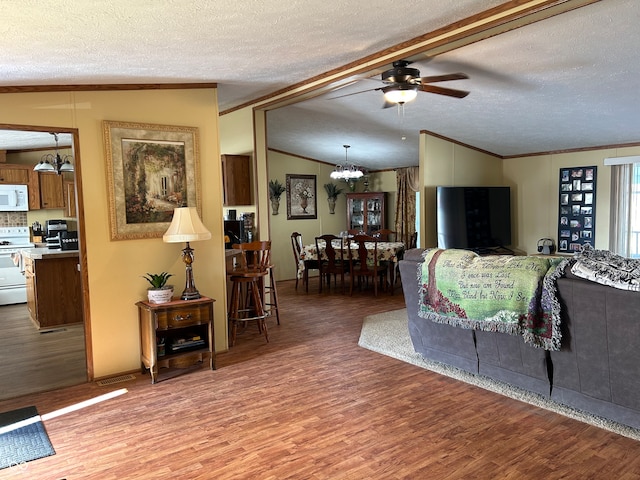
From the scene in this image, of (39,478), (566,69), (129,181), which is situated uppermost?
(566,69)

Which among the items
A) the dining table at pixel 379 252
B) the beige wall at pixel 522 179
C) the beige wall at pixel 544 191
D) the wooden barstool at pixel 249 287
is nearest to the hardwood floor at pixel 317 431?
the wooden barstool at pixel 249 287

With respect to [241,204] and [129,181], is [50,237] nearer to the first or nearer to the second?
[241,204]

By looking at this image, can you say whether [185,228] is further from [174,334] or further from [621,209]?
[621,209]

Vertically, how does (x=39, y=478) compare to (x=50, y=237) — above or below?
below

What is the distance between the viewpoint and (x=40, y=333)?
18.0 feet

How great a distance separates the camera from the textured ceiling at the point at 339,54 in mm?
2672

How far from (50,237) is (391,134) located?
16.9ft

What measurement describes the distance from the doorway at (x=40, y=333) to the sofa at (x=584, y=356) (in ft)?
10.5

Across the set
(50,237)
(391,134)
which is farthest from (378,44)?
(50,237)

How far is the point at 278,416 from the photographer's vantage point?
3.21 m

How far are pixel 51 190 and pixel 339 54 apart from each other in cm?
572

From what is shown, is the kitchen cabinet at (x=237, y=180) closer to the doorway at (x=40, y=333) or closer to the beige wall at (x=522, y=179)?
the doorway at (x=40, y=333)

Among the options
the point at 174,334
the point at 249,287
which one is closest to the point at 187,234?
the point at 174,334

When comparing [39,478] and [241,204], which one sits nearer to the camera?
[39,478]
